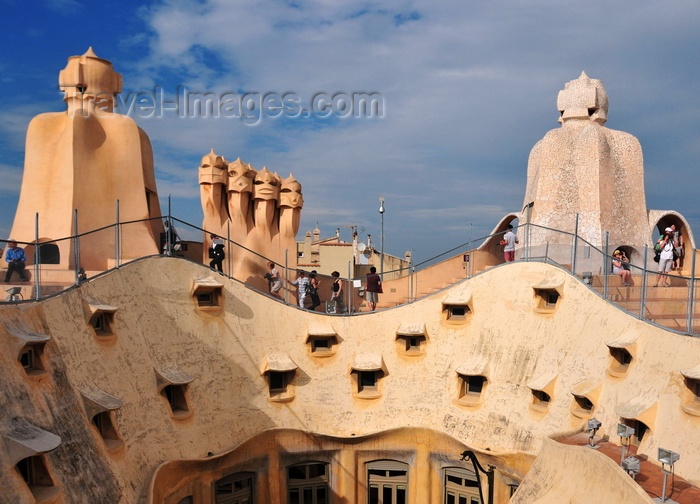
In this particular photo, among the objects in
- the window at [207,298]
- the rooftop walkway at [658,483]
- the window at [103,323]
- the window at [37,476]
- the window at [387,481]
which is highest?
the window at [207,298]

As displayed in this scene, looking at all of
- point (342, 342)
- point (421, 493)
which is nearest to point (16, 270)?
point (342, 342)

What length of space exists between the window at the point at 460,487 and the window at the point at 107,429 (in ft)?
35.1

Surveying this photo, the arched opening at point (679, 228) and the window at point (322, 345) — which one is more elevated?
the arched opening at point (679, 228)

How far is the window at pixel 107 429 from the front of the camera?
14.5m

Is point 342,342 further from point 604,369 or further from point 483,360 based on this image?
point 604,369

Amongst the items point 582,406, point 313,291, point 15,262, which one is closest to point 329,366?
point 313,291

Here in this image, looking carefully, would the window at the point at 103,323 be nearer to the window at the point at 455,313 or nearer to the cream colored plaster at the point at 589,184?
the window at the point at 455,313

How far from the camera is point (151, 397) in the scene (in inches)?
664

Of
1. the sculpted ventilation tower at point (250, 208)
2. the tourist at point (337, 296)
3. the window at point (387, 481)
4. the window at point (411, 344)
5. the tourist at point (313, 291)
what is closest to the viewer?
the window at point (387, 481)

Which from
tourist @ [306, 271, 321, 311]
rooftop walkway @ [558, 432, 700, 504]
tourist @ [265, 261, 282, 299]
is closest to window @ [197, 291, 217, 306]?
tourist @ [265, 261, 282, 299]

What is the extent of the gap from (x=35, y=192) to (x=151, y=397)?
1028 cm

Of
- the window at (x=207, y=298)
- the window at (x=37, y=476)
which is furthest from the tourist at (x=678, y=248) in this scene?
the window at (x=37, y=476)

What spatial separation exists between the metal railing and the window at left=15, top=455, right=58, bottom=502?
3710 mm

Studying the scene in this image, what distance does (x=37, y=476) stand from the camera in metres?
11.5
